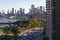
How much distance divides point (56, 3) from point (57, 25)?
3.07 feet

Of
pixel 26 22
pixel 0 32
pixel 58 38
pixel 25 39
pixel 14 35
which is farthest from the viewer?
pixel 26 22

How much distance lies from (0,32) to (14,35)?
2631mm

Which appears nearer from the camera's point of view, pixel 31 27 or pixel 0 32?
pixel 0 32

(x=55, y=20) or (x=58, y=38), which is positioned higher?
(x=55, y=20)

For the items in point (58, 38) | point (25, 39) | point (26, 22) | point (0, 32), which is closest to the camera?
point (58, 38)

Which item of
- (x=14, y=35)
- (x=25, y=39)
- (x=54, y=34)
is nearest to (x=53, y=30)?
(x=54, y=34)

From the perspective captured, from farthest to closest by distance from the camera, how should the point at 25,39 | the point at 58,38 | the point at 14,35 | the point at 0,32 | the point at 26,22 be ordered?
the point at 26,22 < the point at 0,32 < the point at 14,35 < the point at 25,39 < the point at 58,38

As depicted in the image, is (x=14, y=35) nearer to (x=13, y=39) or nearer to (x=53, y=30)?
(x=13, y=39)

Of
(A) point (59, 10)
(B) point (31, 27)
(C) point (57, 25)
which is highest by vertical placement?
(A) point (59, 10)

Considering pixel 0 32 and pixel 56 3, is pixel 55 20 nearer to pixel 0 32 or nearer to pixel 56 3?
pixel 56 3

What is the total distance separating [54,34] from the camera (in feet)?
32.7

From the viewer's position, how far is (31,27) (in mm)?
26250

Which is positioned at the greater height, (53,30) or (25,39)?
(53,30)

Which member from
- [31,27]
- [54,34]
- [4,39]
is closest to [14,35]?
[4,39]
